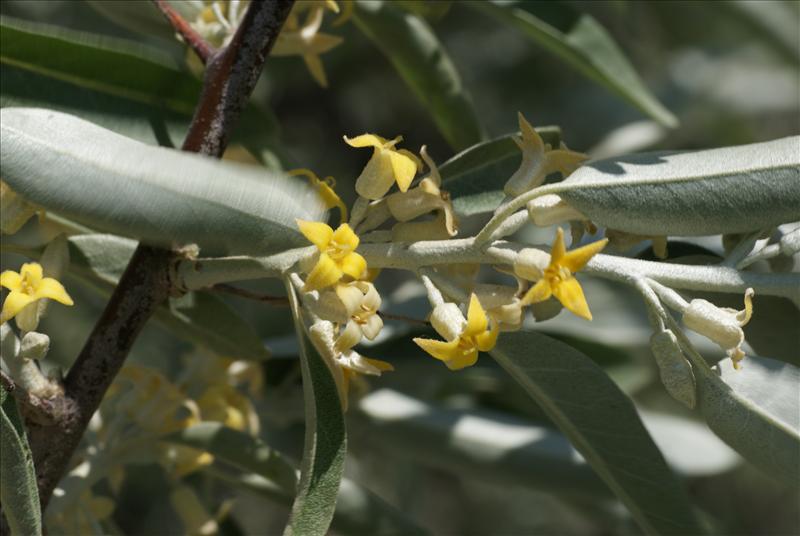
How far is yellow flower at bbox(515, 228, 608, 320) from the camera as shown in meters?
1.01

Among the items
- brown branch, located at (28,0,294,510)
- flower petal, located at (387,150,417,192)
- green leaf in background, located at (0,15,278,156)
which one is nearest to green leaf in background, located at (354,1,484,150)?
green leaf in background, located at (0,15,278,156)

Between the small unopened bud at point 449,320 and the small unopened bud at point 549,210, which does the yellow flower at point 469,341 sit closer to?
the small unopened bud at point 449,320

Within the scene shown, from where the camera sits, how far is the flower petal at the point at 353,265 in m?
1.06

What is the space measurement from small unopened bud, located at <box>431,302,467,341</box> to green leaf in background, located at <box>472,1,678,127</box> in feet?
2.39

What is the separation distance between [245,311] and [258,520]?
95.7 inches

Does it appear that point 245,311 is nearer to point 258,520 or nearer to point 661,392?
point 661,392

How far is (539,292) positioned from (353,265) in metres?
0.18

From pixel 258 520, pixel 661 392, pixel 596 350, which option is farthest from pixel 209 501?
pixel 258 520

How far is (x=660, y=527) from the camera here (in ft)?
4.39

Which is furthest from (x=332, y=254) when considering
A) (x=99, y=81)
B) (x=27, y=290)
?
(x=99, y=81)

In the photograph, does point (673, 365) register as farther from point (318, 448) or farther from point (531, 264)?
point (318, 448)

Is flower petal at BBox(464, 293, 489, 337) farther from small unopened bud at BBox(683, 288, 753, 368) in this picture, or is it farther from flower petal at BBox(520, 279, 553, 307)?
small unopened bud at BBox(683, 288, 753, 368)

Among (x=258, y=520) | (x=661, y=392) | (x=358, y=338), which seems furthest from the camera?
(x=258, y=520)

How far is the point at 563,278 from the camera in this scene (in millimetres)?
1024
